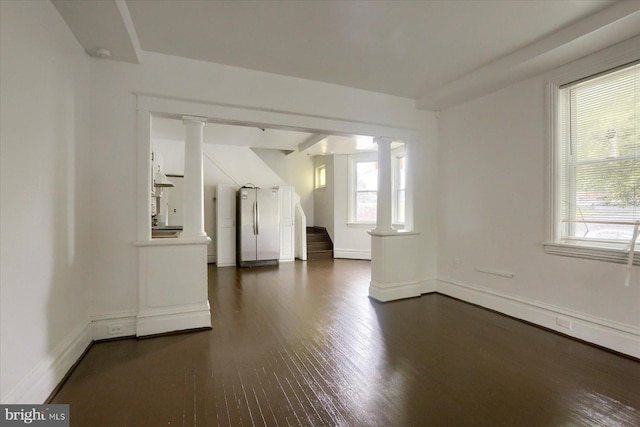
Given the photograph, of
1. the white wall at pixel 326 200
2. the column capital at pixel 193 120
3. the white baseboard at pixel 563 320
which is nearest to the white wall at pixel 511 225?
the white baseboard at pixel 563 320

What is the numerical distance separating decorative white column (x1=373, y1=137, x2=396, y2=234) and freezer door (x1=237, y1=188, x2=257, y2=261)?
334cm

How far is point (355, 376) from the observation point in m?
2.16

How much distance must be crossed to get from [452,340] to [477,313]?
99cm

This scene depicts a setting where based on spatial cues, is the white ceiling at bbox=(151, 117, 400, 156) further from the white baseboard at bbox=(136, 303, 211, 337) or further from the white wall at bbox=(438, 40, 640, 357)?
the white baseboard at bbox=(136, 303, 211, 337)

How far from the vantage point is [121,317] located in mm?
2822

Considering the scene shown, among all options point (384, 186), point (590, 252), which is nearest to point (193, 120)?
point (384, 186)

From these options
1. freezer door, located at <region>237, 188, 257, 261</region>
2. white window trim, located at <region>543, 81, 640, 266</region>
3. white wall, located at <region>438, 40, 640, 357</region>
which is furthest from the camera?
freezer door, located at <region>237, 188, 257, 261</region>

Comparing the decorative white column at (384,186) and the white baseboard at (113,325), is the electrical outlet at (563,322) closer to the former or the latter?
the decorative white column at (384,186)

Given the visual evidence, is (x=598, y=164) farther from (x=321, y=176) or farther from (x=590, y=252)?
(x=321, y=176)

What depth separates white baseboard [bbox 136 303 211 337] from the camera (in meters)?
2.85

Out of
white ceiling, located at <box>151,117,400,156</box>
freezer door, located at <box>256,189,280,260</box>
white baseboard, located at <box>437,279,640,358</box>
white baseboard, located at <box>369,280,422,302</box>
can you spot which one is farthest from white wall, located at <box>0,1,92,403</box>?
white baseboard, located at <box>437,279,640,358</box>

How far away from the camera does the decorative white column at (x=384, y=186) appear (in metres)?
4.19

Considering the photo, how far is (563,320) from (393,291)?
182 cm

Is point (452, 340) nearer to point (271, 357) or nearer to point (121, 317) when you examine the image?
point (271, 357)
